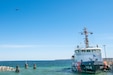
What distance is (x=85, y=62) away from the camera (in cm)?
5547

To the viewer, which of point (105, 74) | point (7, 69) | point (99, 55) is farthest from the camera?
point (7, 69)

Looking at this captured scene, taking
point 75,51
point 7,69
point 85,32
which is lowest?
point 7,69

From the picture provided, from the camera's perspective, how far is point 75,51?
5881 centimetres

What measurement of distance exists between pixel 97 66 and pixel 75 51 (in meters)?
7.22

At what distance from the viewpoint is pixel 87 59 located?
56781mm

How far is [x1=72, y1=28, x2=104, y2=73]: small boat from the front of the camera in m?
54.5

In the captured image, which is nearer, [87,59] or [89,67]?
[89,67]

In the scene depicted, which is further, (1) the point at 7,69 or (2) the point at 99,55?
(1) the point at 7,69

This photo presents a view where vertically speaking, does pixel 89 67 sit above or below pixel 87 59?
below

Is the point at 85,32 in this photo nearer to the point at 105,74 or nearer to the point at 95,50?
the point at 95,50

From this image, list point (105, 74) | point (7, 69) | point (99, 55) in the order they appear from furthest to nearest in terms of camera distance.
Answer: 1. point (7, 69)
2. point (99, 55)
3. point (105, 74)

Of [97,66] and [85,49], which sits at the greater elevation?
[85,49]

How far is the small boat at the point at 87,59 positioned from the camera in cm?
5450

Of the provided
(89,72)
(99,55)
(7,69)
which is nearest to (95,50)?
(99,55)
